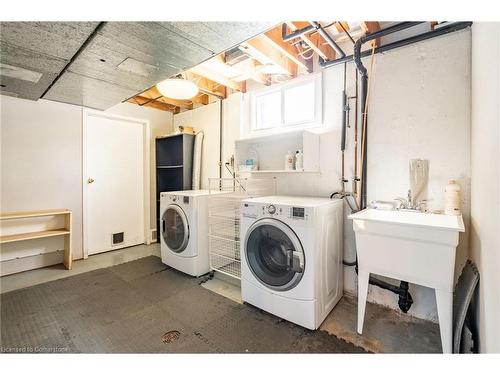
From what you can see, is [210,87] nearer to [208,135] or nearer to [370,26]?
[208,135]

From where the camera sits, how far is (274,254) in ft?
6.20

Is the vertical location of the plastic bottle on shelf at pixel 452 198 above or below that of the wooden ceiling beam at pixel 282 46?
below

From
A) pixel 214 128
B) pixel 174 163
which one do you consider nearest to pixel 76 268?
pixel 174 163

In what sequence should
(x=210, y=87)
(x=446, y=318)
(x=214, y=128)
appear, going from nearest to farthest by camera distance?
(x=446, y=318) → (x=210, y=87) → (x=214, y=128)

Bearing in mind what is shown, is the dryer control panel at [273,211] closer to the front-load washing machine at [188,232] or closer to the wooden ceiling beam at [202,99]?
the front-load washing machine at [188,232]

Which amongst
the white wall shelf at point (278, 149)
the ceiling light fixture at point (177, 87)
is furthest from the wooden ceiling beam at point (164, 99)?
the white wall shelf at point (278, 149)

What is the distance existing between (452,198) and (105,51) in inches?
105

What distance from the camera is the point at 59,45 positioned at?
1549 millimetres

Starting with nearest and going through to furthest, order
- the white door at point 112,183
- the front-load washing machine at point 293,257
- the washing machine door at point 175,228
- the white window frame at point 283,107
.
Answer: the front-load washing machine at point 293,257 < the white window frame at point 283,107 < the washing machine door at point 175,228 < the white door at point 112,183

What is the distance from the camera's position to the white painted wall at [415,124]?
163 cm

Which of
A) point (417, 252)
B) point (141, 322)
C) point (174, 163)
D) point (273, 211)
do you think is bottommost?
point (141, 322)

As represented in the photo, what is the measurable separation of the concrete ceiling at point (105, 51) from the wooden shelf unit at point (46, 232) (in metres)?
1.34

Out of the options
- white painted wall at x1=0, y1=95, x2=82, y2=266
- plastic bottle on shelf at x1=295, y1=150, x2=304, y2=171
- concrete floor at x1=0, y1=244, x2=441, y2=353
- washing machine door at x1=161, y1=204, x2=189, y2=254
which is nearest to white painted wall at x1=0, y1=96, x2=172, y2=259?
white painted wall at x1=0, y1=95, x2=82, y2=266
